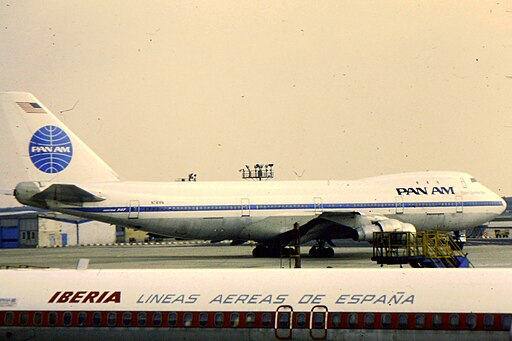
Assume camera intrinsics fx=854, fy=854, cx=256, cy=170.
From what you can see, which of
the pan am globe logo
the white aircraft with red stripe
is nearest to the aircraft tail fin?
the pan am globe logo

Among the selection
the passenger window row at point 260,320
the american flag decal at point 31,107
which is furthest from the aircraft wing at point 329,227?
the passenger window row at point 260,320

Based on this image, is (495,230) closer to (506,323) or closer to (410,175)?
(410,175)

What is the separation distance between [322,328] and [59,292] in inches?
225

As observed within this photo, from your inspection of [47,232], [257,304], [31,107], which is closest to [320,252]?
[31,107]

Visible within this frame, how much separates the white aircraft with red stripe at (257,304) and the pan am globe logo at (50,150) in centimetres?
3328

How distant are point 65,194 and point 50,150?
3.72m

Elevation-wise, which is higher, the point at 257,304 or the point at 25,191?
the point at 25,191

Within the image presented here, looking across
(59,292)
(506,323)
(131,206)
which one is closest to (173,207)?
(131,206)

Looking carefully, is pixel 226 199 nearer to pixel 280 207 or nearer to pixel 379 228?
pixel 280 207

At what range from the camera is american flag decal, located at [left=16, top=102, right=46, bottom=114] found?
51.5 metres

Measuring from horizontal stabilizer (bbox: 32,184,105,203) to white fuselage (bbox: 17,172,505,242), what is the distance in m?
0.40

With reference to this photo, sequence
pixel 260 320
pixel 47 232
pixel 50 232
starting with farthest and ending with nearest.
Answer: pixel 50 232, pixel 47 232, pixel 260 320

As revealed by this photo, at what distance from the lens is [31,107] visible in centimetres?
5166

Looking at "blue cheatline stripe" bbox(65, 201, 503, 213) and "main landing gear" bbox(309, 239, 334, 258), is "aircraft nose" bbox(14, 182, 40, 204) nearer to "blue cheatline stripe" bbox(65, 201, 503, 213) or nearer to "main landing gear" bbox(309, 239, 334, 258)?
"blue cheatline stripe" bbox(65, 201, 503, 213)
